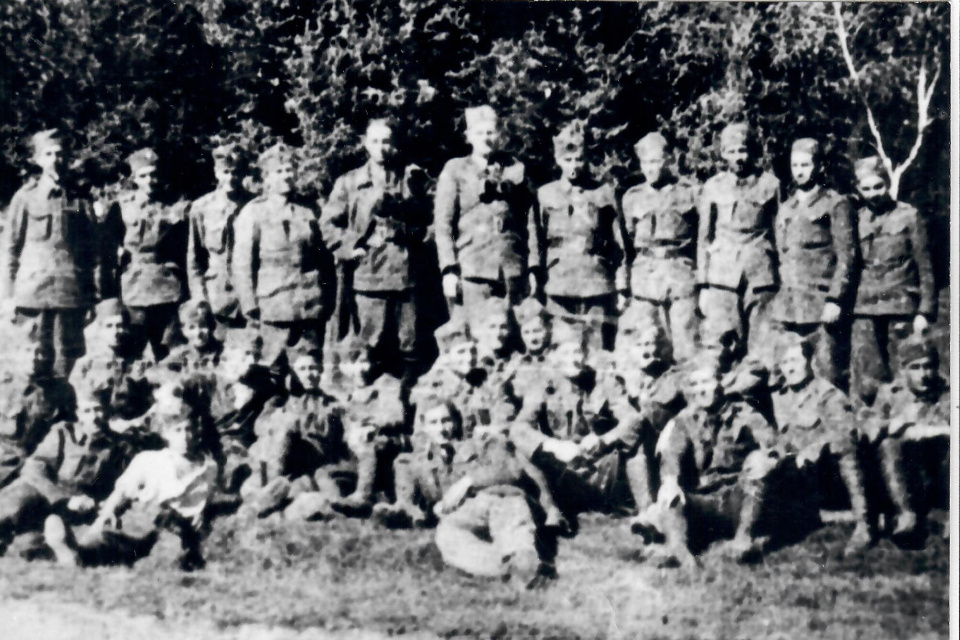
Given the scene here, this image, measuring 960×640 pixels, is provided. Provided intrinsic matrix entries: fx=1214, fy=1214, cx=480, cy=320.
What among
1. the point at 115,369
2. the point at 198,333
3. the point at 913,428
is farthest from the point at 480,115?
the point at 913,428

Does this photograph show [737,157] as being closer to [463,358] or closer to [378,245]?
[463,358]

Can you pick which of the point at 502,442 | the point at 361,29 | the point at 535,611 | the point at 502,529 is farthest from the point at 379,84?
the point at 535,611

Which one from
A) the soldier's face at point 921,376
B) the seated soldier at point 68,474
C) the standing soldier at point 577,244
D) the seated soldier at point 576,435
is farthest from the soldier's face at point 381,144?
the soldier's face at point 921,376

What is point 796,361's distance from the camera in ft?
19.1

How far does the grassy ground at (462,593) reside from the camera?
5621 mm

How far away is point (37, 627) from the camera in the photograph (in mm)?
5656

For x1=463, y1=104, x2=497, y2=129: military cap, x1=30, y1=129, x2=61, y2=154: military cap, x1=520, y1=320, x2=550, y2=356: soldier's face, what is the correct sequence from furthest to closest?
1. x1=30, y1=129, x2=61, y2=154: military cap
2. x1=463, y1=104, x2=497, y2=129: military cap
3. x1=520, y1=320, x2=550, y2=356: soldier's face

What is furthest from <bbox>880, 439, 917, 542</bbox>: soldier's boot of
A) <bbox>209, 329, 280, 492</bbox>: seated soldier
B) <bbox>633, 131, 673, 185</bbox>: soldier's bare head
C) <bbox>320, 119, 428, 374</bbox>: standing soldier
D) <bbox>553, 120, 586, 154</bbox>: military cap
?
<bbox>209, 329, 280, 492</bbox>: seated soldier

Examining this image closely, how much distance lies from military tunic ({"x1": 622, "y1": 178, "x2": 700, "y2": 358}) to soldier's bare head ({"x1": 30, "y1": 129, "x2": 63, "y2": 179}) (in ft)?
9.30

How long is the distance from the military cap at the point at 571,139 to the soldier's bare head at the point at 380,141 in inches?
31.8

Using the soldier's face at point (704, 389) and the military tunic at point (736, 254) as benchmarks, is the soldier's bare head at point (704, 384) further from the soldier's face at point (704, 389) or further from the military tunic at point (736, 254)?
the military tunic at point (736, 254)

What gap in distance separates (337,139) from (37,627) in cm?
271

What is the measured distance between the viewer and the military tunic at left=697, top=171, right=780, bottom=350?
19.2 feet

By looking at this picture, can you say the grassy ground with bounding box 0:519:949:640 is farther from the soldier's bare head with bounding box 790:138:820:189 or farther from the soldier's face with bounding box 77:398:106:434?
the soldier's bare head with bounding box 790:138:820:189
